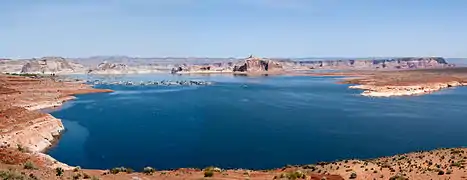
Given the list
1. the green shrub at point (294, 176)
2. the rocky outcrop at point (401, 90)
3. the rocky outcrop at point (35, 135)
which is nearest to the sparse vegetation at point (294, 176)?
the green shrub at point (294, 176)

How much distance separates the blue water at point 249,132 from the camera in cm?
4159

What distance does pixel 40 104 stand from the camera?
82.3 m

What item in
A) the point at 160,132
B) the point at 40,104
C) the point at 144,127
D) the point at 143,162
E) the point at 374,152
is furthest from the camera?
the point at 40,104

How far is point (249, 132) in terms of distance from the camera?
54375mm

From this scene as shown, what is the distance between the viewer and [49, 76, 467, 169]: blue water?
4159cm

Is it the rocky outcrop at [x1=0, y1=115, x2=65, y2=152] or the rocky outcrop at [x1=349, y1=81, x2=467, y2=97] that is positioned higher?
the rocky outcrop at [x1=0, y1=115, x2=65, y2=152]

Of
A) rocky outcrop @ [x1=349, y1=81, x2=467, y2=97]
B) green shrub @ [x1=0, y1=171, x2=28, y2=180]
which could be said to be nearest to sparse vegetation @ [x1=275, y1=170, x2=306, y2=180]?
green shrub @ [x1=0, y1=171, x2=28, y2=180]

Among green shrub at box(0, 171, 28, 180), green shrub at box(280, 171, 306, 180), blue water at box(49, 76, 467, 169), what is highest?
green shrub at box(0, 171, 28, 180)

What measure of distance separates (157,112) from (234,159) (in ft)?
121

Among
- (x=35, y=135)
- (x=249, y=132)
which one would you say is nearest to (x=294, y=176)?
(x=249, y=132)

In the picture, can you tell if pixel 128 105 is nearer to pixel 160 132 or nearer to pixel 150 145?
pixel 160 132

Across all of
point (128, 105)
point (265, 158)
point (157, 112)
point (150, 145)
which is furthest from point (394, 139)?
point (128, 105)

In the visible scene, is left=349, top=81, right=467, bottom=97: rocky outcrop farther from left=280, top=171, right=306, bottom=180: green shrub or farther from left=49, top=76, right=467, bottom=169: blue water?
left=280, top=171, right=306, bottom=180: green shrub

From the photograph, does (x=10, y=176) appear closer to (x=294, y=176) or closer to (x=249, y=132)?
(x=294, y=176)
